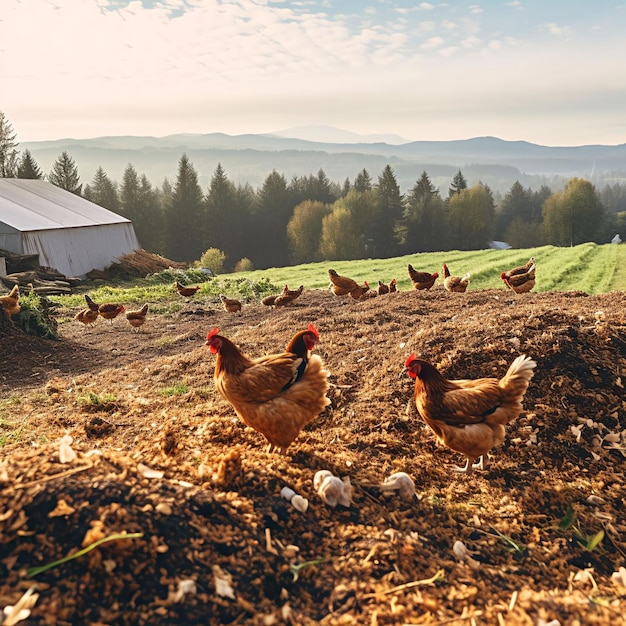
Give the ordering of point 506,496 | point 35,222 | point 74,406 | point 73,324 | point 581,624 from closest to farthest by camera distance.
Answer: point 581,624, point 506,496, point 74,406, point 73,324, point 35,222

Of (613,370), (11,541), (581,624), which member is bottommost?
(613,370)

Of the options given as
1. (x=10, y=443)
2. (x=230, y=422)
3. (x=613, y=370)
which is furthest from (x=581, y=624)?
(x=10, y=443)

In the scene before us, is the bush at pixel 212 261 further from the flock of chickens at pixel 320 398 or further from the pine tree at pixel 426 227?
the flock of chickens at pixel 320 398

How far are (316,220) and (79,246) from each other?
1688 inches

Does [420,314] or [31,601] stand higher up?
[31,601]

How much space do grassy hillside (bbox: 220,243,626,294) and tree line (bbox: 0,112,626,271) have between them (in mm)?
30026

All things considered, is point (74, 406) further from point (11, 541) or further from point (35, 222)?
point (35, 222)

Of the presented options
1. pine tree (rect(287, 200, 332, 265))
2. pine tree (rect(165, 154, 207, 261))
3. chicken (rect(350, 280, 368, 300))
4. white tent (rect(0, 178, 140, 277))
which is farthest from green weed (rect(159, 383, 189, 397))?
pine tree (rect(287, 200, 332, 265))

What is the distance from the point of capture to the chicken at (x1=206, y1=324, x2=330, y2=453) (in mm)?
4410

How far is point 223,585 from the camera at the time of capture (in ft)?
8.38

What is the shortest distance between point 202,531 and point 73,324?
15.1m

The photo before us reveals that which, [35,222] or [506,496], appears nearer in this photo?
[506,496]

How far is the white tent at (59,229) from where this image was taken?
88.0 feet

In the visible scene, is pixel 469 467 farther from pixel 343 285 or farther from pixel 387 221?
pixel 387 221
